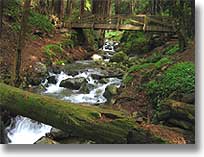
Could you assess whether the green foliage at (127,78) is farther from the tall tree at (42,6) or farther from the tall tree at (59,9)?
the tall tree at (59,9)

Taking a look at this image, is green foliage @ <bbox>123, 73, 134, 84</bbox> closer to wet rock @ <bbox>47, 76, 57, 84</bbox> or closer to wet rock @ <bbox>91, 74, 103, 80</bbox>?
wet rock @ <bbox>91, 74, 103, 80</bbox>

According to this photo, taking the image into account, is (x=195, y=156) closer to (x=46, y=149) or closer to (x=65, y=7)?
(x=46, y=149)

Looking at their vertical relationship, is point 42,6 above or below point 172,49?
above

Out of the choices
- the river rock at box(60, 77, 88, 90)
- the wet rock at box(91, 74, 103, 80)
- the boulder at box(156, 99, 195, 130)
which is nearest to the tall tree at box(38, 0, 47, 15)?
the river rock at box(60, 77, 88, 90)

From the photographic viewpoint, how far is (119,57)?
507cm

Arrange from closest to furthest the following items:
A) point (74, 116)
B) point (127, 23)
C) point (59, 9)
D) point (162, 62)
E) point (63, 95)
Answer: point (74, 116), point (63, 95), point (162, 62), point (127, 23), point (59, 9)

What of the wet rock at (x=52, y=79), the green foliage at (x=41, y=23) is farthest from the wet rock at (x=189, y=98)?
the green foliage at (x=41, y=23)

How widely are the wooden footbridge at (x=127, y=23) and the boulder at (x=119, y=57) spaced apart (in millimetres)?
391

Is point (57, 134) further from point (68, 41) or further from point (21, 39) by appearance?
point (68, 41)

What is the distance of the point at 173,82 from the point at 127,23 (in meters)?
1.17

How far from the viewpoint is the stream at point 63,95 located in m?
3.50

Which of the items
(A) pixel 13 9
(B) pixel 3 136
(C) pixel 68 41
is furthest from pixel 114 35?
(B) pixel 3 136

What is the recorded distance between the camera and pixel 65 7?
4930mm

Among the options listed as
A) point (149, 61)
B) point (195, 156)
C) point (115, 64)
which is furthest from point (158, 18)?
point (195, 156)
